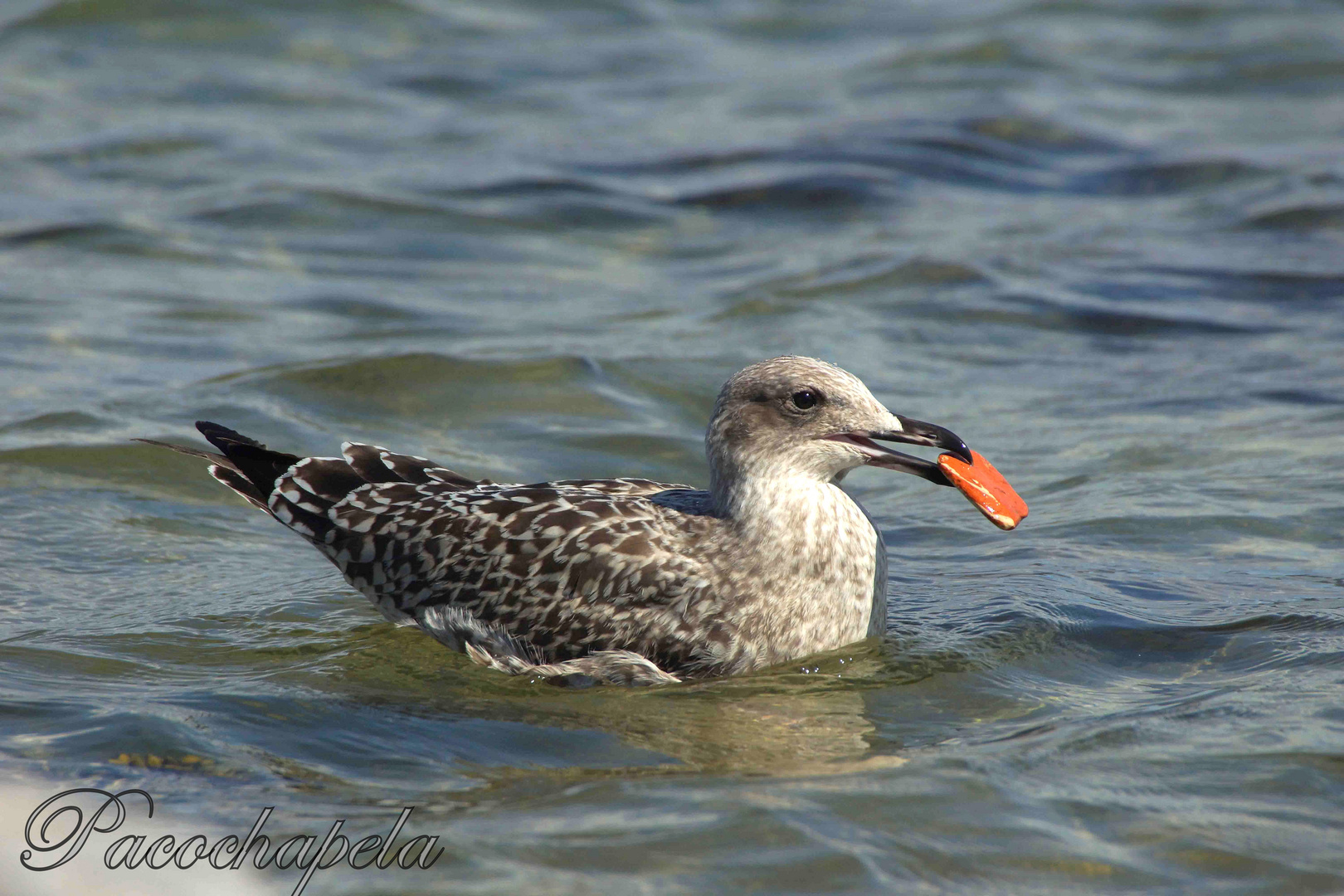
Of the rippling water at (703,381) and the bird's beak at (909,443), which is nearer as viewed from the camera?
the rippling water at (703,381)

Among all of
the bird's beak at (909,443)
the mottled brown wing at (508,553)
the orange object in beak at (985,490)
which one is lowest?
the mottled brown wing at (508,553)

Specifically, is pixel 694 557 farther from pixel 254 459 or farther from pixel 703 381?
pixel 703 381

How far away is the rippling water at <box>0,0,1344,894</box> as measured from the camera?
472 cm

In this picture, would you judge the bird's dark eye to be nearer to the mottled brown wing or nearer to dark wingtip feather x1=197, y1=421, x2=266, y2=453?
the mottled brown wing

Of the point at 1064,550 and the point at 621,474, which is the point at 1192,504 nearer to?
the point at 1064,550

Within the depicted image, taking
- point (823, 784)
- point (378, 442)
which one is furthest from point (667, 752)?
point (378, 442)

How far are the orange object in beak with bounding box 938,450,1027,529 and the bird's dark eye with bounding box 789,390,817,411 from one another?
0.50 metres

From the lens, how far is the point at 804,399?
229 inches

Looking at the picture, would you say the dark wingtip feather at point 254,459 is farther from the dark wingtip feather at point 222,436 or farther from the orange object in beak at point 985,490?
the orange object in beak at point 985,490

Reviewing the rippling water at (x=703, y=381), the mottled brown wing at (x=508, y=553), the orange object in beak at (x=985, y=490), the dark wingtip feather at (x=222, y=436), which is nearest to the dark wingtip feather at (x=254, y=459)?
the dark wingtip feather at (x=222, y=436)

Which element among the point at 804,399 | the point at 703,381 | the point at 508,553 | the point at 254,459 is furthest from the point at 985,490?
the point at 703,381

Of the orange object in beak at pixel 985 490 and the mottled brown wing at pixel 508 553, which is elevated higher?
the orange object in beak at pixel 985 490

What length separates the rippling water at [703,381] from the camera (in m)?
4.72

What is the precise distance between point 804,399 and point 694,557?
707mm
